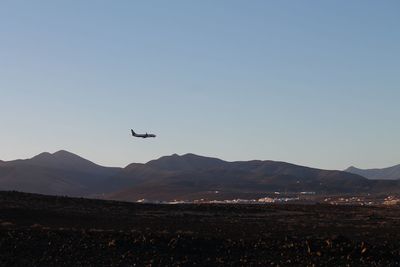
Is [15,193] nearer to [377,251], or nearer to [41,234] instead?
[41,234]

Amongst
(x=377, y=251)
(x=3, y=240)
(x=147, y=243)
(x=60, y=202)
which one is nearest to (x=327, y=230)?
(x=377, y=251)

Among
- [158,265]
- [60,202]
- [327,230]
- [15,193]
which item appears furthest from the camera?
[15,193]

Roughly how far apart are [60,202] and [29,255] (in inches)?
1427

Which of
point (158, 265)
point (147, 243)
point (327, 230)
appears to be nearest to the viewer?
point (158, 265)

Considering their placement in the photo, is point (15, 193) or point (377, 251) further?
point (15, 193)

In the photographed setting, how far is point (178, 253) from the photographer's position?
2561 cm

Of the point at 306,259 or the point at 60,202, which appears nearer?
the point at 306,259

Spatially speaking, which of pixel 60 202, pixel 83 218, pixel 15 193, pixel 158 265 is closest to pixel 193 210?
pixel 60 202

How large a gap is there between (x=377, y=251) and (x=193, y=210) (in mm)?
39225

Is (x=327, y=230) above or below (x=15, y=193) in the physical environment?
below

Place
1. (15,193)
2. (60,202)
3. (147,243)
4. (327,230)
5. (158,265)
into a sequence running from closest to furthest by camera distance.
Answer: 1. (158,265)
2. (147,243)
3. (327,230)
4. (60,202)
5. (15,193)

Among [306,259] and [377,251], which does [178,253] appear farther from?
[377,251]

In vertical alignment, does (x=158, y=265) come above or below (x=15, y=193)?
below

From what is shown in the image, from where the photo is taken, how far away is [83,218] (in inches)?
1774
